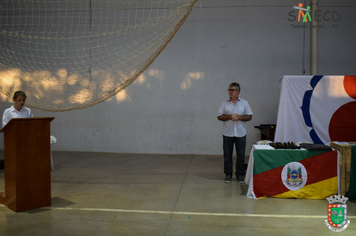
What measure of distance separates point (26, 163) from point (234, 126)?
2.77 m

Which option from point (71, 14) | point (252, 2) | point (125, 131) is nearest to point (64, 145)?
point (125, 131)

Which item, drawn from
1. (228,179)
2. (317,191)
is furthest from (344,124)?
(228,179)

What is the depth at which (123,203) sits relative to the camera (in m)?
4.07

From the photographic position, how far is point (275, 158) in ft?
14.0

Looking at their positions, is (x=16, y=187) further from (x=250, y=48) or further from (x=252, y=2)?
(x=252, y=2)

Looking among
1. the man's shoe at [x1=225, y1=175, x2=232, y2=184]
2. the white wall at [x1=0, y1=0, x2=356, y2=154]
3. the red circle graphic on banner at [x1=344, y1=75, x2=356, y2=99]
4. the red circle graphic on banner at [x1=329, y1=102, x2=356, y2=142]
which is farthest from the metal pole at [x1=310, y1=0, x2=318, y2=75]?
the man's shoe at [x1=225, y1=175, x2=232, y2=184]

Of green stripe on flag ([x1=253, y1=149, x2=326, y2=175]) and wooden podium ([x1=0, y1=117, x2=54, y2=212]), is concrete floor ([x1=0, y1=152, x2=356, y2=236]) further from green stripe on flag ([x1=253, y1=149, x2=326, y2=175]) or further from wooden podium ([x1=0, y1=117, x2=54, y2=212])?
green stripe on flag ([x1=253, y1=149, x2=326, y2=175])

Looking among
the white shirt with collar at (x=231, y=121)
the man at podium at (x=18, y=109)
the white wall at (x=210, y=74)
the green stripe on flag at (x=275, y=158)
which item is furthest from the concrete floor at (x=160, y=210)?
the white wall at (x=210, y=74)

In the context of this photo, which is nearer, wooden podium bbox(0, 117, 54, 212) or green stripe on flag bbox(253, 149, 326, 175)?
wooden podium bbox(0, 117, 54, 212)

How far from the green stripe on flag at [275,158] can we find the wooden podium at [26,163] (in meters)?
2.45

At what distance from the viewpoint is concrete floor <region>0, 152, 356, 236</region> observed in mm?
3230

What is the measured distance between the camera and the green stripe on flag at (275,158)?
14.0 feet

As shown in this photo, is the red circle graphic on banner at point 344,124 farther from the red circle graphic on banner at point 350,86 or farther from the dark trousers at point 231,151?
the dark trousers at point 231,151

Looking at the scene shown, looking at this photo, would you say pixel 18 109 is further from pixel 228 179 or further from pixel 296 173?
pixel 296 173
